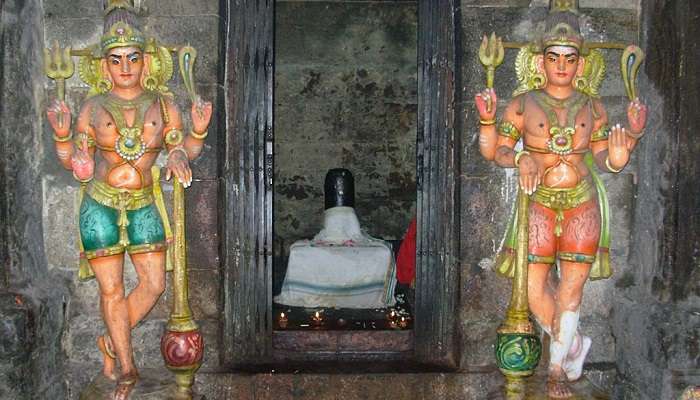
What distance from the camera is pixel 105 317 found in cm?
427

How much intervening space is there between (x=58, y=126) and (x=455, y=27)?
243cm

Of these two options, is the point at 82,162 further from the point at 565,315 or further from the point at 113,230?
the point at 565,315

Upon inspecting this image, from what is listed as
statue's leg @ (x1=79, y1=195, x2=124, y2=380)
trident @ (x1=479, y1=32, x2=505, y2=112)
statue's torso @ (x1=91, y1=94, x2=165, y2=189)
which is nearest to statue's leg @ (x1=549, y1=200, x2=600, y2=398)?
trident @ (x1=479, y1=32, x2=505, y2=112)

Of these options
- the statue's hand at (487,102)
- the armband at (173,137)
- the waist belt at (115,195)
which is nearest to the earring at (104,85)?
the armband at (173,137)

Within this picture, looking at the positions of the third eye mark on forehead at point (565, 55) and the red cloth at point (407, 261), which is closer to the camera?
the third eye mark on forehead at point (565, 55)

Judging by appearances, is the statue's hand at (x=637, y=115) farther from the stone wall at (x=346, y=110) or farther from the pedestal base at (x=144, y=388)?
the stone wall at (x=346, y=110)

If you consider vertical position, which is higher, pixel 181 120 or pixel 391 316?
pixel 181 120

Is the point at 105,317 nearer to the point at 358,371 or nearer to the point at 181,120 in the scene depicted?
the point at 181,120

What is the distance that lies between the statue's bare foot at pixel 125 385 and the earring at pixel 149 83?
1658 millimetres

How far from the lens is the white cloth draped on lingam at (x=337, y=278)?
6.66 metres

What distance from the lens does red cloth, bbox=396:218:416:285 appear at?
689 cm

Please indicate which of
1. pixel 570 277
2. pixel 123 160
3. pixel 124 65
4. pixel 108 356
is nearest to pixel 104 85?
pixel 124 65

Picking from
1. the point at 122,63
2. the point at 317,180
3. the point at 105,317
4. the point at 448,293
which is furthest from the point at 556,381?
the point at 317,180

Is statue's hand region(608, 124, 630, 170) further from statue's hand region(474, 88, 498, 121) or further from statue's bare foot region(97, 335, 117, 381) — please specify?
statue's bare foot region(97, 335, 117, 381)
